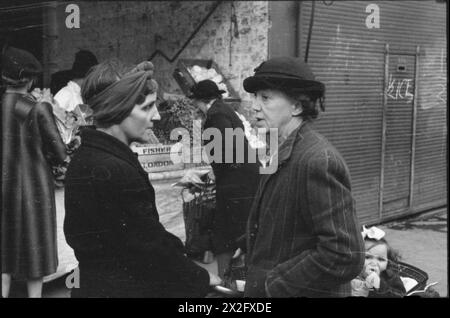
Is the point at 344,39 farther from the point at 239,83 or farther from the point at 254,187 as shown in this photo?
the point at 254,187

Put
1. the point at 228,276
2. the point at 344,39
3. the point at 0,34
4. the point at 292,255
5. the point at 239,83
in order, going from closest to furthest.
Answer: the point at 292,255 → the point at 0,34 → the point at 228,276 → the point at 239,83 → the point at 344,39

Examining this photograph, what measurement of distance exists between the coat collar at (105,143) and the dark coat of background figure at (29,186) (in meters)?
1.16

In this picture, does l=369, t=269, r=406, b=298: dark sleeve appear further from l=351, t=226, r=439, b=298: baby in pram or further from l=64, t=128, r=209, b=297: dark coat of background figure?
l=64, t=128, r=209, b=297: dark coat of background figure

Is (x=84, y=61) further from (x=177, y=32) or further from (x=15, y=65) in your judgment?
(x=177, y=32)

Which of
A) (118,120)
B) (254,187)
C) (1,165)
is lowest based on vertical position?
(254,187)

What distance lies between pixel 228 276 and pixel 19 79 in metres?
1.76

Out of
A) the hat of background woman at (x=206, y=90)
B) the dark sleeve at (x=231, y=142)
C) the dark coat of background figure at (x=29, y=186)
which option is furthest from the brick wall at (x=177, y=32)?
the dark coat of background figure at (x=29, y=186)

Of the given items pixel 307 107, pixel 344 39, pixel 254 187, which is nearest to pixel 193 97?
pixel 254 187

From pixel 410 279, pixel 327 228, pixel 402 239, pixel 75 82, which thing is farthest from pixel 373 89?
pixel 327 228

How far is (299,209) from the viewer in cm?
234

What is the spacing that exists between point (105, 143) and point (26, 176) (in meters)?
1.32

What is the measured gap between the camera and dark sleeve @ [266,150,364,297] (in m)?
2.22
